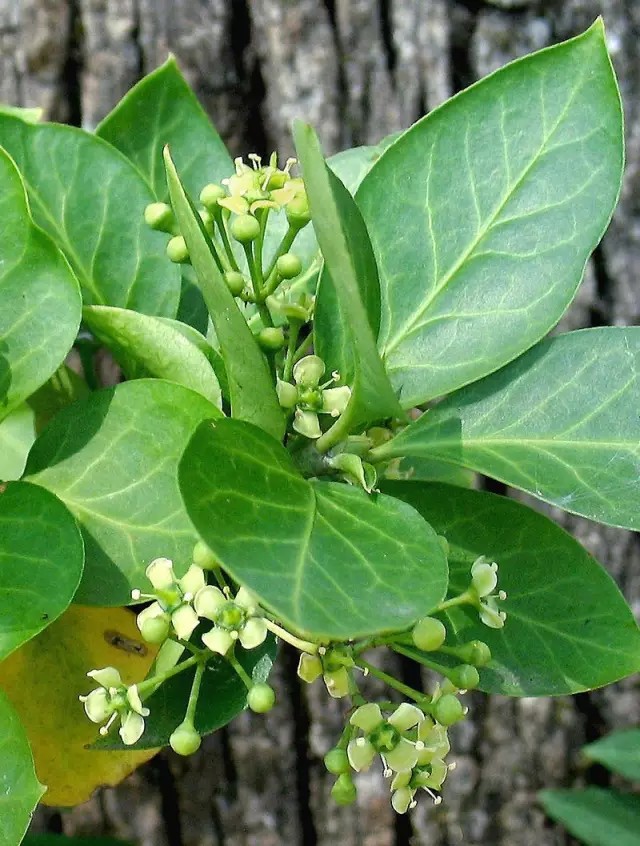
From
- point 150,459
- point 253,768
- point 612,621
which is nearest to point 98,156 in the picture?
point 150,459

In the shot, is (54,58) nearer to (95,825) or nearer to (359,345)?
(359,345)

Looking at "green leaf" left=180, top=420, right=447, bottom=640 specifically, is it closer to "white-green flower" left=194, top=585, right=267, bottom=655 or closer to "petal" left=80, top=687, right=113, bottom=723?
"white-green flower" left=194, top=585, right=267, bottom=655

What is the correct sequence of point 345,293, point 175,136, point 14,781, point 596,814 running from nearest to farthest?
point 345,293, point 14,781, point 175,136, point 596,814

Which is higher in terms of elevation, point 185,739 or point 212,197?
point 212,197

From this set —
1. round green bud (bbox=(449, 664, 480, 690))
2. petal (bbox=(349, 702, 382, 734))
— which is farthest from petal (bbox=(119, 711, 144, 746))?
round green bud (bbox=(449, 664, 480, 690))

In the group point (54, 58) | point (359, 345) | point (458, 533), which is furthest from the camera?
point (54, 58)

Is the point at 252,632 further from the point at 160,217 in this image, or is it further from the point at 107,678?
the point at 160,217

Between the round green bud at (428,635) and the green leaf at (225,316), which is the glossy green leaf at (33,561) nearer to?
the green leaf at (225,316)

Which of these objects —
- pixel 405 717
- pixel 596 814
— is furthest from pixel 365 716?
pixel 596 814
